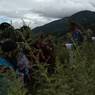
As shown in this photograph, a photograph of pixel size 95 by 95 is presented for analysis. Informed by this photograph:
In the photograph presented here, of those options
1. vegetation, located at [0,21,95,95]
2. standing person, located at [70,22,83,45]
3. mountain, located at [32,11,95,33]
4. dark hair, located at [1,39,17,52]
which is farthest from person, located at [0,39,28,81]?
vegetation, located at [0,21,95,95]

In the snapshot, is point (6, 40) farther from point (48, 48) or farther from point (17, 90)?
point (17, 90)

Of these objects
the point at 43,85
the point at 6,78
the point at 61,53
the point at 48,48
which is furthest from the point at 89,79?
the point at 48,48

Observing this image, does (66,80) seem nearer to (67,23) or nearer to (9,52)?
Result: (67,23)

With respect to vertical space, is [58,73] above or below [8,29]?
below

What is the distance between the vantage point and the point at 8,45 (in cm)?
603

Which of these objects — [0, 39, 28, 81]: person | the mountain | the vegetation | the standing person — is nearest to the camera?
the vegetation

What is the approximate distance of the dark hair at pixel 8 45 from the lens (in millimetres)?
6016

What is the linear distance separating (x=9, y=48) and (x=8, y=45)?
147 millimetres

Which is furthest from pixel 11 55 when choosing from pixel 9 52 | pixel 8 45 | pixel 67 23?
pixel 67 23

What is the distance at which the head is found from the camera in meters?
6.04

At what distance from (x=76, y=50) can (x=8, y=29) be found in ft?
9.05

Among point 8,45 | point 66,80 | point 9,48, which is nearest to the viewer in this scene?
point 66,80

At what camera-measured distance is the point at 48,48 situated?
6922 millimetres

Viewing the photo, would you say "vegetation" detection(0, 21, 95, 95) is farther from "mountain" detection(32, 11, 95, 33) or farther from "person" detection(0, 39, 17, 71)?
"person" detection(0, 39, 17, 71)
